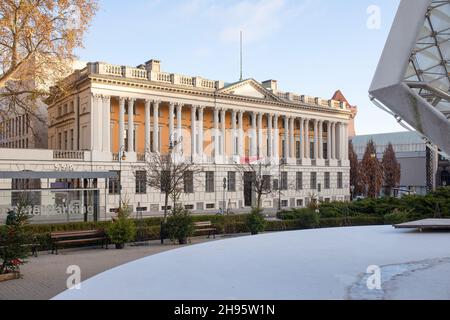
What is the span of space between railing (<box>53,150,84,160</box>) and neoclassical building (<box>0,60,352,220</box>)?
0.10m

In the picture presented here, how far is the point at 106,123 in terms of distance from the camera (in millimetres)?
50906

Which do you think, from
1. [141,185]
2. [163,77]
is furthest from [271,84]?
[141,185]

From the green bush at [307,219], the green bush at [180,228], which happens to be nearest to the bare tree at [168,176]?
the green bush at [180,228]

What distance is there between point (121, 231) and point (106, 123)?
108 ft

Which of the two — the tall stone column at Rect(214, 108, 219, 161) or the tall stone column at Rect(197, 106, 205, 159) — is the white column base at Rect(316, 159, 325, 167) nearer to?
the tall stone column at Rect(214, 108, 219, 161)

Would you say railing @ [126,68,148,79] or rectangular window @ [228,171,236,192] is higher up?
railing @ [126,68,148,79]

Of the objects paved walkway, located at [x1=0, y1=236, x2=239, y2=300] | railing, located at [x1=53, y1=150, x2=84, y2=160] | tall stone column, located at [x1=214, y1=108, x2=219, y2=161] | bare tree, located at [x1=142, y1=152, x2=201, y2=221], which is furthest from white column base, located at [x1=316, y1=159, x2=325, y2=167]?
paved walkway, located at [x1=0, y1=236, x2=239, y2=300]

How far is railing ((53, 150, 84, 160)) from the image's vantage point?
154 feet

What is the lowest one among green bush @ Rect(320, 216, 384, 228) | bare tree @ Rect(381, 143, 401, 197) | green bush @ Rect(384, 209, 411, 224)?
green bush @ Rect(320, 216, 384, 228)

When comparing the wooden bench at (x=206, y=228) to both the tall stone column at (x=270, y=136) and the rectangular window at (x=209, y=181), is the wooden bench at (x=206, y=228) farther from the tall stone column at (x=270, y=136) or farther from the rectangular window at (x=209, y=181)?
the tall stone column at (x=270, y=136)

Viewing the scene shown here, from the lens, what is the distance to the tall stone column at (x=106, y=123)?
50.5 m

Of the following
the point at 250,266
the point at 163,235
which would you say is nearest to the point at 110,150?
the point at 163,235

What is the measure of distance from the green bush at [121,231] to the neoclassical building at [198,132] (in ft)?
77.7

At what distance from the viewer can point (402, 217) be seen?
1048 inches
